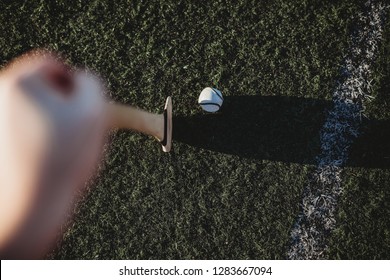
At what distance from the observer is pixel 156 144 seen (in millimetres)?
4277

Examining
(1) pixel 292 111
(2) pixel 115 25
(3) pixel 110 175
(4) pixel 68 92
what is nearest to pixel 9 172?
(4) pixel 68 92

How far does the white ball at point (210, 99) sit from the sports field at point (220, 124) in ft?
0.54

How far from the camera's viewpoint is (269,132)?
4285 mm

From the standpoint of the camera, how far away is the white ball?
4.08 meters

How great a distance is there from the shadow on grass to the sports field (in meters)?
0.01

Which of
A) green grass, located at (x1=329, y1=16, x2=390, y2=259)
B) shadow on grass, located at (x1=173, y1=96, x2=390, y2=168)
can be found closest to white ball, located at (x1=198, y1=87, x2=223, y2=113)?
shadow on grass, located at (x1=173, y1=96, x2=390, y2=168)

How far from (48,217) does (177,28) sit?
2869 mm

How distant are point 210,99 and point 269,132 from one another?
2.58ft

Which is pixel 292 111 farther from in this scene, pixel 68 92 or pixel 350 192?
pixel 68 92

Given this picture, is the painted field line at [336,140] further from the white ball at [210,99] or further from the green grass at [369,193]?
the white ball at [210,99]

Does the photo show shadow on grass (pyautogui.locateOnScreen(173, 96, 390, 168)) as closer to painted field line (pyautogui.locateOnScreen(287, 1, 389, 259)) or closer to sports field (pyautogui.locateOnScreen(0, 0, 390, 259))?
sports field (pyautogui.locateOnScreen(0, 0, 390, 259))

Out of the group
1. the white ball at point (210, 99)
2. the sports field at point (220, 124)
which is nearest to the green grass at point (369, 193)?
the sports field at point (220, 124)

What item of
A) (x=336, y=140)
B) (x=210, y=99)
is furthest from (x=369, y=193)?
(x=210, y=99)

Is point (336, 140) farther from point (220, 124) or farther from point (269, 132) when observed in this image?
point (220, 124)
